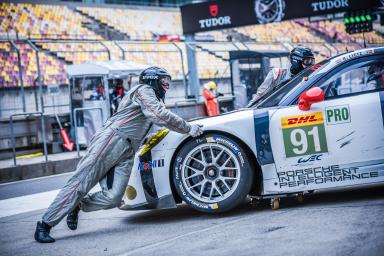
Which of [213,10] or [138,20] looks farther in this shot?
[138,20]

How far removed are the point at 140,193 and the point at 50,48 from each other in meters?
16.0

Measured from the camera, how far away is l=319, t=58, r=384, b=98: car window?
5.66 m

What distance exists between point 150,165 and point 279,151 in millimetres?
1174

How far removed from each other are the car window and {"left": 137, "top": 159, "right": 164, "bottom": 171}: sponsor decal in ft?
5.34

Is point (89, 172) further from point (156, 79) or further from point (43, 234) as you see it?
point (156, 79)

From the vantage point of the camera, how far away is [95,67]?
17.6 metres

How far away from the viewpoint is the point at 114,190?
5.54 metres

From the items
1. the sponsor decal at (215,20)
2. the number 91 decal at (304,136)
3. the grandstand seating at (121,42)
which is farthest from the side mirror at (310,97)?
the sponsor decal at (215,20)

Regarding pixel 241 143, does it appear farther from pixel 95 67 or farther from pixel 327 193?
pixel 95 67

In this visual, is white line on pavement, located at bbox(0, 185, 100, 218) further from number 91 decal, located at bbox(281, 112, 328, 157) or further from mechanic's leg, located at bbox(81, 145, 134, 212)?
A: number 91 decal, located at bbox(281, 112, 328, 157)

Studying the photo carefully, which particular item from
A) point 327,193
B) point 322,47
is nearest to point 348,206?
point 327,193

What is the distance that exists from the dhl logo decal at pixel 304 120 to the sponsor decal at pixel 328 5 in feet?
48.7

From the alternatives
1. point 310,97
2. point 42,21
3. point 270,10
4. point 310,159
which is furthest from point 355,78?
point 42,21

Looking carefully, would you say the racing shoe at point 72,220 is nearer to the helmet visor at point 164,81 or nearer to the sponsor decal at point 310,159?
the helmet visor at point 164,81
